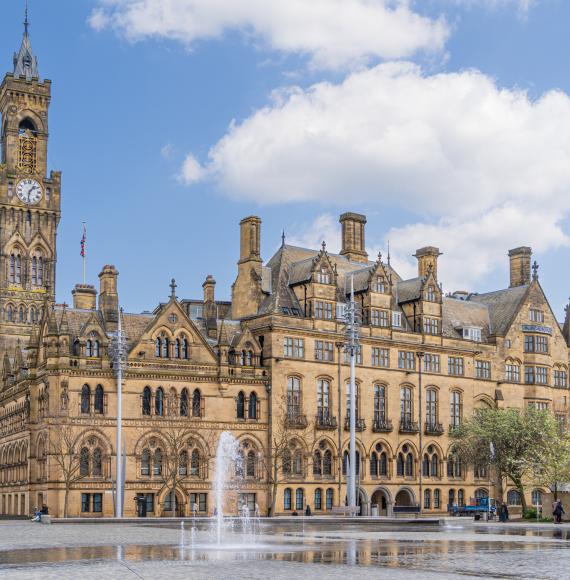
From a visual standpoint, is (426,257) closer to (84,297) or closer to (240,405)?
(240,405)

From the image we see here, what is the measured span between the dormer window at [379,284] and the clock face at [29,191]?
52.6m

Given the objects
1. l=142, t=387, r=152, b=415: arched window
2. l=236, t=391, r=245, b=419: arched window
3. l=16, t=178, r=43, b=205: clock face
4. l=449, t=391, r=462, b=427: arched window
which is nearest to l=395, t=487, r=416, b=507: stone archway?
l=449, t=391, r=462, b=427: arched window

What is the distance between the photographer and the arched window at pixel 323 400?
3447 inches

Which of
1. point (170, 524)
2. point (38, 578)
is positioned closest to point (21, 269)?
point (170, 524)

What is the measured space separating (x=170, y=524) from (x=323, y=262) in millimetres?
33747

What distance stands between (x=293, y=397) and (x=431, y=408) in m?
14.8

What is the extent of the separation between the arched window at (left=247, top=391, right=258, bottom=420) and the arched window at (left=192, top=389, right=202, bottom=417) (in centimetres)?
413

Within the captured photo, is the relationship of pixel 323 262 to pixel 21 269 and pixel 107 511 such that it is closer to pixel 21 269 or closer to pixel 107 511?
pixel 107 511

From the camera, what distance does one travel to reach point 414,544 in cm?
4134

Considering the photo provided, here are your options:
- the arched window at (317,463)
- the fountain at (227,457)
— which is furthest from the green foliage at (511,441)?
the fountain at (227,457)

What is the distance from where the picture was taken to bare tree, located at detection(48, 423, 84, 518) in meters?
75.3

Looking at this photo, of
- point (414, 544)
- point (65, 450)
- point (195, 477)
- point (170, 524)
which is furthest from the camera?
point (195, 477)

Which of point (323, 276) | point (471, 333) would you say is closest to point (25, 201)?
point (323, 276)

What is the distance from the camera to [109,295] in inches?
3356
